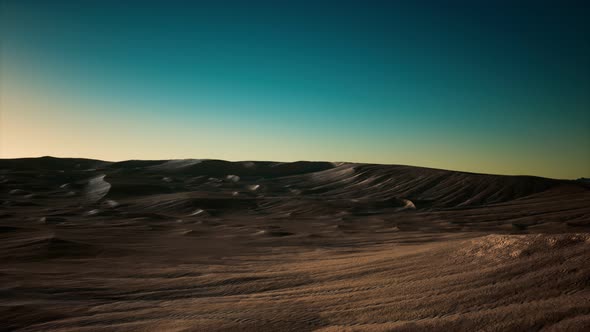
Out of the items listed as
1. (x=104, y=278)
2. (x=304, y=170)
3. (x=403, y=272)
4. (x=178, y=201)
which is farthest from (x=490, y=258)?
(x=304, y=170)

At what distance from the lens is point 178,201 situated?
105ft

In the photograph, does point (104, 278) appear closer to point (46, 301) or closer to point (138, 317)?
point (46, 301)

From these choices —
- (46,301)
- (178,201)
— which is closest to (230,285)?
(46,301)

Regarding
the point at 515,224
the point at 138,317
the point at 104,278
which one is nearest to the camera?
the point at 138,317

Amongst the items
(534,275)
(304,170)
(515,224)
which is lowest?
(515,224)

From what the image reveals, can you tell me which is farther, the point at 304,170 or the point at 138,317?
the point at 304,170

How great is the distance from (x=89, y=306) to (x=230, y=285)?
1867mm

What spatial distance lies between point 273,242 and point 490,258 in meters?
10.3

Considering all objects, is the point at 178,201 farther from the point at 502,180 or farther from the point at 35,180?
the point at 502,180

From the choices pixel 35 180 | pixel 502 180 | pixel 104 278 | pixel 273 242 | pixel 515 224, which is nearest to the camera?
pixel 104 278

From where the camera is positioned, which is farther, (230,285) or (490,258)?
(230,285)

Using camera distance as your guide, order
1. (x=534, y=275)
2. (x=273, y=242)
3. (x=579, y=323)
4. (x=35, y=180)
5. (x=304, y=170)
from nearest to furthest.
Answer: (x=579, y=323), (x=534, y=275), (x=273, y=242), (x=35, y=180), (x=304, y=170)

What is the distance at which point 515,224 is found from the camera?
21344 millimetres

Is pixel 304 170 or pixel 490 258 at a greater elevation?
pixel 304 170
